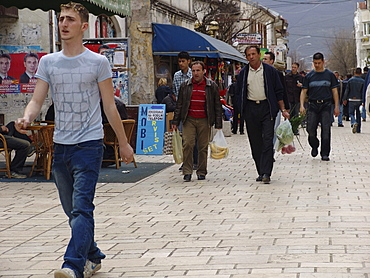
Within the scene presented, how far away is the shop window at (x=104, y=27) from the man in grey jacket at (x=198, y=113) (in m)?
9.67

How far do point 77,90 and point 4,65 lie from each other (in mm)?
8980

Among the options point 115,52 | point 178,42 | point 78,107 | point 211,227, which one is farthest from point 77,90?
point 178,42

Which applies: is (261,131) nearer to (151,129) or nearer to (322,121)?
(322,121)

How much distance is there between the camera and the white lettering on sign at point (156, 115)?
15117 millimetres

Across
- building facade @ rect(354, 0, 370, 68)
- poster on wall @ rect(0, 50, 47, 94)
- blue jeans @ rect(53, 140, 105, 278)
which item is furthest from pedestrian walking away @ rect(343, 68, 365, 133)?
building facade @ rect(354, 0, 370, 68)

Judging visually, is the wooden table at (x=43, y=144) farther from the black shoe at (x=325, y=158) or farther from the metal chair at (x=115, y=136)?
the black shoe at (x=325, y=158)

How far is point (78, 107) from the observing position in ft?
16.2

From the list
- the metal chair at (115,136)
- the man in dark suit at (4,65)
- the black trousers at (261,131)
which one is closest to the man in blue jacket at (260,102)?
the black trousers at (261,131)

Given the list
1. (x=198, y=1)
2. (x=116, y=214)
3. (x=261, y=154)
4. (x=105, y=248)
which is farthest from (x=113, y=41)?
(x=198, y=1)

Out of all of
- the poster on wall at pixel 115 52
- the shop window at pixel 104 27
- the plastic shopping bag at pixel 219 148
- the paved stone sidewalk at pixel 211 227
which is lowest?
the paved stone sidewalk at pixel 211 227

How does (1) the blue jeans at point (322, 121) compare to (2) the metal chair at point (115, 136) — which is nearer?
(2) the metal chair at point (115, 136)

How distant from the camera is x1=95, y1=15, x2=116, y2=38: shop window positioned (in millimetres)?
20062

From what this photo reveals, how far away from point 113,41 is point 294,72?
7.05 m

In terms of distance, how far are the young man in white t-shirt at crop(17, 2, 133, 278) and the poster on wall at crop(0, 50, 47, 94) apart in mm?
8442
